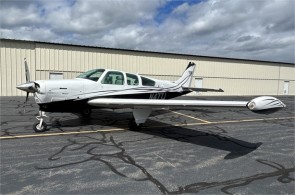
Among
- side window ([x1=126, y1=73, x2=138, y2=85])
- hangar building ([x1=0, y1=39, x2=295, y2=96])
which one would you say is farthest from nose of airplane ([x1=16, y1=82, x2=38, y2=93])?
hangar building ([x1=0, y1=39, x2=295, y2=96])

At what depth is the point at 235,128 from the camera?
10.2 meters

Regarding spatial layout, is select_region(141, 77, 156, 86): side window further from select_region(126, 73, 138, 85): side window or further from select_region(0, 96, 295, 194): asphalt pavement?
select_region(0, 96, 295, 194): asphalt pavement

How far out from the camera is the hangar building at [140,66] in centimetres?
2047

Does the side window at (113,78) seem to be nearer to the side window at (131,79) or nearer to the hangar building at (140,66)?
the side window at (131,79)

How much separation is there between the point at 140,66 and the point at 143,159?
20207 millimetres

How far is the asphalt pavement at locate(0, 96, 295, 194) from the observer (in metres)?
4.51

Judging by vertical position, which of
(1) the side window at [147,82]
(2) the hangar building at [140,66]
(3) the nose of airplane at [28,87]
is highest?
(2) the hangar building at [140,66]

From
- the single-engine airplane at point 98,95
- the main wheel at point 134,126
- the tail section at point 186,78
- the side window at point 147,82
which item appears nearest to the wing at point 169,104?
the single-engine airplane at point 98,95

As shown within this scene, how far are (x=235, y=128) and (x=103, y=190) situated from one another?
736 cm

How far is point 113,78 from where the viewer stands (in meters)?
9.55

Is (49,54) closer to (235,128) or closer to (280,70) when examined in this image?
(235,128)

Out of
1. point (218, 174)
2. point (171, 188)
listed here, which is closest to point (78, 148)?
point (171, 188)

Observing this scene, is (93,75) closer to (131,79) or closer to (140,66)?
(131,79)

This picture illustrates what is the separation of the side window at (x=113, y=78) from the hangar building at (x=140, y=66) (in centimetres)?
1375
